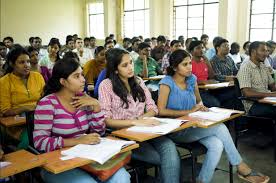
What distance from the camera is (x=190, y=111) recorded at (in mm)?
2846

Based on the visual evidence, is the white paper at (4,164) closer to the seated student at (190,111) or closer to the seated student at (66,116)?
the seated student at (66,116)

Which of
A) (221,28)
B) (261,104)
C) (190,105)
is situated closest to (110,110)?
(190,105)

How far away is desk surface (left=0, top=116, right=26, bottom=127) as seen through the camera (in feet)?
8.61

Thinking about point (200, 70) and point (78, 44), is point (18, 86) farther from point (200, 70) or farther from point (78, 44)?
point (78, 44)

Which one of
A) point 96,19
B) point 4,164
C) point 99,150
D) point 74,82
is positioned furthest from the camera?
point 96,19

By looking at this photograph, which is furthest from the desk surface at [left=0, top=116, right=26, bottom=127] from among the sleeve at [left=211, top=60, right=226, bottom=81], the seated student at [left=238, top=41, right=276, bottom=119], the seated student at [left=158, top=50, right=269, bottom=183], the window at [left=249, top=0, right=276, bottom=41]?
the window at [left=249, top=0, right=276, bottom=41]

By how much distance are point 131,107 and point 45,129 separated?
2.67 ft

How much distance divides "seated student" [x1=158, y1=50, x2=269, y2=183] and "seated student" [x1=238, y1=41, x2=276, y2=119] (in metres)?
0.93

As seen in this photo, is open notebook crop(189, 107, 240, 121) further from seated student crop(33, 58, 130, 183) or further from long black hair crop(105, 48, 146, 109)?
seated student crop(33, 58, 130, 183)

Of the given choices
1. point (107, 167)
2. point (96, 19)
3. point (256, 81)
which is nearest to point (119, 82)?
point (107, 167)

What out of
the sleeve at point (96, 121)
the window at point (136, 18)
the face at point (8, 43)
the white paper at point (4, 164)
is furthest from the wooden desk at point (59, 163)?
the window at point (136, 18)

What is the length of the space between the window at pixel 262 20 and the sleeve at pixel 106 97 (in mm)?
7014

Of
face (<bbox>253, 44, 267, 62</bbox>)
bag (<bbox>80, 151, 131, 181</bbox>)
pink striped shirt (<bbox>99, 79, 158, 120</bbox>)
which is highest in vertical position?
face (<bbox>253, 44, 267, 62</bbox>)

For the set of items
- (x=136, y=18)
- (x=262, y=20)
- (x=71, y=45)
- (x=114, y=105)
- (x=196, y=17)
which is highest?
(x=136, y=18)
